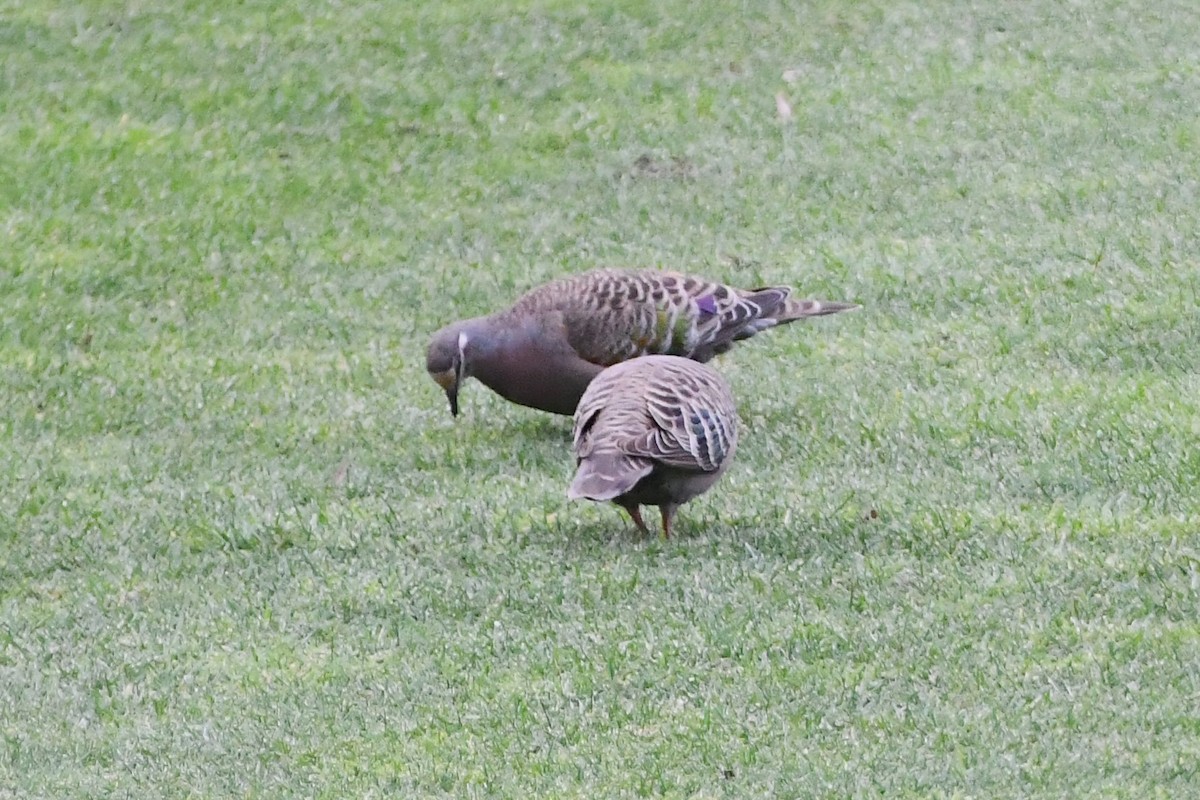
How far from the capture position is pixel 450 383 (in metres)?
9.00

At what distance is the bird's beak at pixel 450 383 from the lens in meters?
8.96

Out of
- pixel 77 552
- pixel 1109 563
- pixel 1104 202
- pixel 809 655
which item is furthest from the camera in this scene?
pixel 1104 202

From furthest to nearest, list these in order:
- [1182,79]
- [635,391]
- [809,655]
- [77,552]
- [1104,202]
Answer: [1182,79] → [1104,202] → [77,552] → [635,391] → [809,655]

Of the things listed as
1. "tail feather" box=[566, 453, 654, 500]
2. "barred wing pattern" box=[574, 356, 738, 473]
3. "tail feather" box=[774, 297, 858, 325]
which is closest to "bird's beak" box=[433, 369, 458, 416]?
"barred wing pattern" box=[574, 356, 738, 473]

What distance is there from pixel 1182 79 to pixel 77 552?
30.4 ft

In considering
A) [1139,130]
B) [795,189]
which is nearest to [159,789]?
[795,189]

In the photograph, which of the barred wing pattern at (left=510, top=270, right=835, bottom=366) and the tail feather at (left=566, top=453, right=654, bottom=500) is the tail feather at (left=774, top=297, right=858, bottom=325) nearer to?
the barred wing pattern at (left=510, top=270, right=835, bottom=366)

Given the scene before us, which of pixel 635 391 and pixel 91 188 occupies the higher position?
pixel 635 391

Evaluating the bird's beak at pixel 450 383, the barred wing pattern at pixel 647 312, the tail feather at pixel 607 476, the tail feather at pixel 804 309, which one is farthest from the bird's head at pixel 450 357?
the tail feather at pixel 607 476

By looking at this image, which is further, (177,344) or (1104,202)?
(1104,202)

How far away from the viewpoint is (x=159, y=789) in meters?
5.62

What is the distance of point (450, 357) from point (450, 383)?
0.48 feet

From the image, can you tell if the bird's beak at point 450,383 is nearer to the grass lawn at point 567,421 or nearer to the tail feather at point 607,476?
the grass lawn at point 567,421

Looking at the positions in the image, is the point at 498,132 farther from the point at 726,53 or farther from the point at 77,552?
the point at 77,552
